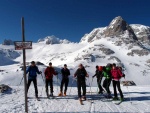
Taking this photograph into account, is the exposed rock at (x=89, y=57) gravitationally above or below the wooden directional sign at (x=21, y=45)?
above

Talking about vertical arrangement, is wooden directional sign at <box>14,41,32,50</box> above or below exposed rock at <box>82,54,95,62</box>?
below

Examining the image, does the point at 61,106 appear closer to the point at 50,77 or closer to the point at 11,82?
the point at 50,77

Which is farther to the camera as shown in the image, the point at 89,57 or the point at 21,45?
the point at 89,57

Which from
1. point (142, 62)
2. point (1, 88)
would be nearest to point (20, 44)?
point (1, 88)

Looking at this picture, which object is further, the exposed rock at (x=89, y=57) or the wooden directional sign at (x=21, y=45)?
the exposed rock at (x=89, y=57)

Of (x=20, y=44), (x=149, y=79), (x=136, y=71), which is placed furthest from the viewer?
(x=136, y=71)

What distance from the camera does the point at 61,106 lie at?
14.0 m

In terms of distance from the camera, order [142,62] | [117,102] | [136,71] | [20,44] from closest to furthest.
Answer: [20,44] → [117,102] → [136,71] → [142,62]

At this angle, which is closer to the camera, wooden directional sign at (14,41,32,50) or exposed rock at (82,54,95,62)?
wooden directional sign at (14,41,32,50)

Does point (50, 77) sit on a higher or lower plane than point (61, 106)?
higher

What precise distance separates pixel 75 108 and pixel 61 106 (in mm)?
1023

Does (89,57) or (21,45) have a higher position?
(89,57)

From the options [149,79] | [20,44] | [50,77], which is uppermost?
[20,44]

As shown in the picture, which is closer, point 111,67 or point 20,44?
point 20,44
